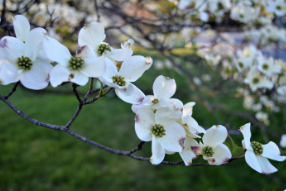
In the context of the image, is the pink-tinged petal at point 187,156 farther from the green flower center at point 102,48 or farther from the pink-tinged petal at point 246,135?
the green flower center at point 102,48

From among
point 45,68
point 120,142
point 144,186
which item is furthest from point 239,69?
point 120,142

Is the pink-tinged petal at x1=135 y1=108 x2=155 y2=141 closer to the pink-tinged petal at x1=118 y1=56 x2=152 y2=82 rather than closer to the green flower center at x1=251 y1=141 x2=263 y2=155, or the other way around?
the pink-tinged petal at x1=118 y1=56 x2=152 y2=82

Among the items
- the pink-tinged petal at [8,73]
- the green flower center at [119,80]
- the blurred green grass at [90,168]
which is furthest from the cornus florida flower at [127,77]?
the blurred green grass at [90,168]

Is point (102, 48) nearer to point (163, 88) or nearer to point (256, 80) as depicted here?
point (163, 88)

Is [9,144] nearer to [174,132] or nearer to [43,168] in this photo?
[43,168]

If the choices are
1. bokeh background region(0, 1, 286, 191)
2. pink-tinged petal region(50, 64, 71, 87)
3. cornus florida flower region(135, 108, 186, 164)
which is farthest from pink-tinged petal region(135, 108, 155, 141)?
bokeh background region(0, 1, 286, 191)

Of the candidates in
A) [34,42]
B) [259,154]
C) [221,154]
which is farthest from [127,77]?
[259,154]
